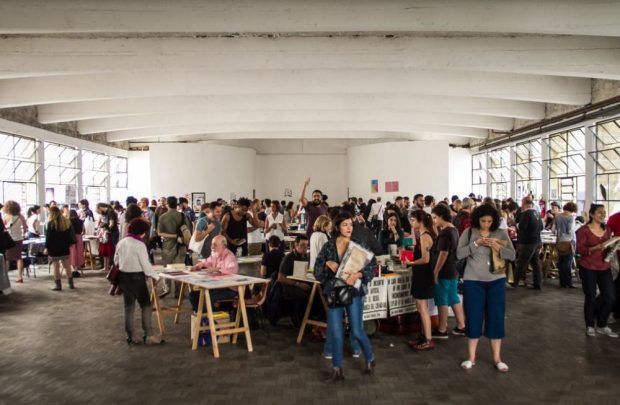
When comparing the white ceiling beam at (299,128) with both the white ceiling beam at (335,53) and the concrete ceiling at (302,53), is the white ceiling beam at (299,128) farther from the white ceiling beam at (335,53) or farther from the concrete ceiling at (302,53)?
the white ceiling beam at (335,53)

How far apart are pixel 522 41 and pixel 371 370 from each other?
259 inches

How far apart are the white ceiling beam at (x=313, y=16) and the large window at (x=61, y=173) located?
7.81 meters

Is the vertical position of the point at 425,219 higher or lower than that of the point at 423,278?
higher

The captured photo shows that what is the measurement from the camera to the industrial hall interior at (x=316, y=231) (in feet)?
14.8

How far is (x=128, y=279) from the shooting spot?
5465mm

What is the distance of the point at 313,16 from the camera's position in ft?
23.8

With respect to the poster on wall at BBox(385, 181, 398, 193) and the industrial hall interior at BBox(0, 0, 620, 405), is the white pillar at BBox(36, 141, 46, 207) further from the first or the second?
the poster on wall at BBox(385, 181, 398, 193)

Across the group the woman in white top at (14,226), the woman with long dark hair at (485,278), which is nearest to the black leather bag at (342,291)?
the woman with long dark hair at (485,278)

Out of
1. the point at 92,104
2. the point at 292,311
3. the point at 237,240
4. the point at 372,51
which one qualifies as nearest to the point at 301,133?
the point at 92,104

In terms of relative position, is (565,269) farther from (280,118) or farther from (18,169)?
(18,169)

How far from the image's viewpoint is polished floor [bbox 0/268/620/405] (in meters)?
4.09

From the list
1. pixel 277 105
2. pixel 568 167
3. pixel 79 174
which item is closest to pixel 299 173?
pixel 79 174

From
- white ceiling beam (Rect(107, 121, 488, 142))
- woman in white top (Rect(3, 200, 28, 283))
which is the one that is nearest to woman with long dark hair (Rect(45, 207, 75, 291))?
woman in white top (Rect(3, 200, 28, 283))

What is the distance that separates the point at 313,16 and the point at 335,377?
484 centimetres
